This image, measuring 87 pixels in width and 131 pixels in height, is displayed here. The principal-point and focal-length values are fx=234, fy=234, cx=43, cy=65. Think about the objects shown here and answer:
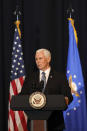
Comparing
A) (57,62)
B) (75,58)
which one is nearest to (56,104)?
(75,58)

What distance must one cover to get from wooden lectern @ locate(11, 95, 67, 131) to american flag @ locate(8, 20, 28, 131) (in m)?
2.15

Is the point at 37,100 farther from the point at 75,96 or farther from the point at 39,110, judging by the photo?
the point at 75,96

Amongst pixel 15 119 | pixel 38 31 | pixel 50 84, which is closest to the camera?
pixel 50 84

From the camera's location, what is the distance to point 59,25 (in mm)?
5043

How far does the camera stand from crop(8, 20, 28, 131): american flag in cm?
439

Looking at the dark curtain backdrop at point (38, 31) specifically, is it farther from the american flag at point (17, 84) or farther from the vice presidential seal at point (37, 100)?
the vice presidential seal at point (37, 100)

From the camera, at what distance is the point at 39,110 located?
224cm

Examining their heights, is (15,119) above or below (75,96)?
below

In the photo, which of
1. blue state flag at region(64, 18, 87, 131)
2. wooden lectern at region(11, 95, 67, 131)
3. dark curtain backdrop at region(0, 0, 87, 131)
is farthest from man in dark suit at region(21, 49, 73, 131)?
dark curtain backdrop at region(0, 0, 87, 131)

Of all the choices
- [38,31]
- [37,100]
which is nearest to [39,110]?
[37,100]

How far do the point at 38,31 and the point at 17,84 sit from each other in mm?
1348

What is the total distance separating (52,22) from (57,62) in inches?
34.8

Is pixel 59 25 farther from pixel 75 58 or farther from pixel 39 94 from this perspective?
pixel 39 94

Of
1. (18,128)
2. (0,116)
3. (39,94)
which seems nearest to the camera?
(39,94)
